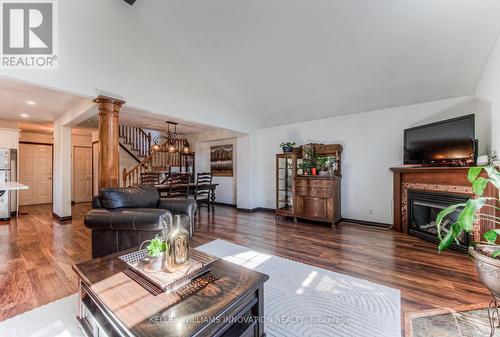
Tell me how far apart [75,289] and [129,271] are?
1187 mm

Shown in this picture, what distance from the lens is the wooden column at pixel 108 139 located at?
3.34 metres

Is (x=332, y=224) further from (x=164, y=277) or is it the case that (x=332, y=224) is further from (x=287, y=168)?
(x=164, y=277)

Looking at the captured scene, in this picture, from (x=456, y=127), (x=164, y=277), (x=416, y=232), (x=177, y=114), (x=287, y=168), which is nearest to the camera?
(x=164, y=277)

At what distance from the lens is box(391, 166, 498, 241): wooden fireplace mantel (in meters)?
2.85

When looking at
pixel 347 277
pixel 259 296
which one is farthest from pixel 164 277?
pixel 347 277

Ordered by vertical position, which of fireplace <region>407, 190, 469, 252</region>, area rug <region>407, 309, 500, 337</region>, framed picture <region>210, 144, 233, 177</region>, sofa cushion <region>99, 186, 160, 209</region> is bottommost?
area rug <region>407, 309, 500, 337</region>

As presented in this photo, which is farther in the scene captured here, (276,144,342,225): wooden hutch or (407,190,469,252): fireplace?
(276,144,342,225): wooden hutch

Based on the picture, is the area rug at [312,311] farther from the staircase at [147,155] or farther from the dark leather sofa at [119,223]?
the staircase at [147,155]

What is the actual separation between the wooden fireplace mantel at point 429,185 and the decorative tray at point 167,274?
3.44 metres

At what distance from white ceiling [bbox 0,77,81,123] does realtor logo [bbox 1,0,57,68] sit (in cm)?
67

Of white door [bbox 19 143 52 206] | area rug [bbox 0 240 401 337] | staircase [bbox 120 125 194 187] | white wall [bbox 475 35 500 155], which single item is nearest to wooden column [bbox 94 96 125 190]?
area rug [bbox 0 240 401 337]

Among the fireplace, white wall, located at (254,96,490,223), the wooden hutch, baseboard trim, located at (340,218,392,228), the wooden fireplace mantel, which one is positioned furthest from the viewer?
the wooden hutch

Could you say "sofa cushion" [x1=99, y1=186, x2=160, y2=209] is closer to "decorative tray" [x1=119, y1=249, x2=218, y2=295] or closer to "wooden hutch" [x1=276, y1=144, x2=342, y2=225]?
"decorative tray" [x1=119, y1=249, x2=218, y2=295]

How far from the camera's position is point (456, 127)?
315 centimetres
